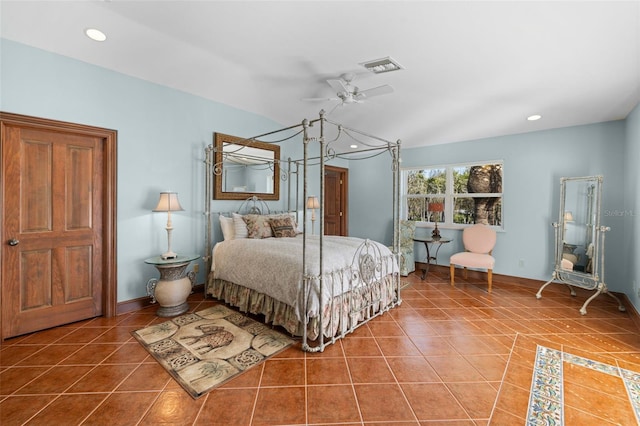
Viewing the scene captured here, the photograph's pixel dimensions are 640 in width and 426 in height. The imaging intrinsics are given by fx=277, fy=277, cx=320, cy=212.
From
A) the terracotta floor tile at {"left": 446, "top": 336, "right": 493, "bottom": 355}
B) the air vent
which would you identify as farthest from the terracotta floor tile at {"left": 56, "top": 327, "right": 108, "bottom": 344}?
the air vent

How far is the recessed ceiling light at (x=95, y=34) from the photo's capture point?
2613 millimetres

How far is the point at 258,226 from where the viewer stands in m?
3.93

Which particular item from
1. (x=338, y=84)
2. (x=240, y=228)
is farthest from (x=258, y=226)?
(x=338, y=84)

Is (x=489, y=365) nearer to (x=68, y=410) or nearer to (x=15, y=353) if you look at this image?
(x=68, y=410)

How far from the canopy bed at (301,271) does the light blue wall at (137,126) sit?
0.27m

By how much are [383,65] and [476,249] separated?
3380 mm

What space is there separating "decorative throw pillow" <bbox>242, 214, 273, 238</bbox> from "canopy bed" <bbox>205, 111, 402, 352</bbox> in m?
0.01

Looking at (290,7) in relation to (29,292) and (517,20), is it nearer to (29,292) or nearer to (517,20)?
(517,20)

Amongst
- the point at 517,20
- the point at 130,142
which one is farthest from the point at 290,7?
the point at 130,142

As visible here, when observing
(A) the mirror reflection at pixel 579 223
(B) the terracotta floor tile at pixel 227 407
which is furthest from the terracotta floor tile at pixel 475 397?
(A) the mirror reflection at pixel 579 223

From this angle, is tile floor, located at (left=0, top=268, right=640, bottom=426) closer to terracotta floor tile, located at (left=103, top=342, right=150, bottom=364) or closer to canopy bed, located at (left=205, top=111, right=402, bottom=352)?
terracotta floor tile, located at (left=103, top=342, right=150, bottom=364)

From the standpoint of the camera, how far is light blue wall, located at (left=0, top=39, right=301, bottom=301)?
266cm

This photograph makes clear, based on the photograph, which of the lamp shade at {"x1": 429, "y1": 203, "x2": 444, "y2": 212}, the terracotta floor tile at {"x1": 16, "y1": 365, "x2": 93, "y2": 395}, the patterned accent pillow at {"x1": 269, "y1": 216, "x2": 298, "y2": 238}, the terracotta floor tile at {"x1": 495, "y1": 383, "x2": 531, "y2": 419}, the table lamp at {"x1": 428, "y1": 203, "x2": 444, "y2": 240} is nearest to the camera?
the terracotta floor tile at {"x1": 495, "y1": 383, "x2": 531, "y2": 419}

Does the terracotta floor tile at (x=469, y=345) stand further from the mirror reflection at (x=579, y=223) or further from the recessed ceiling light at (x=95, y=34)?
the recessed ceiling light at (x=95, y=34)
